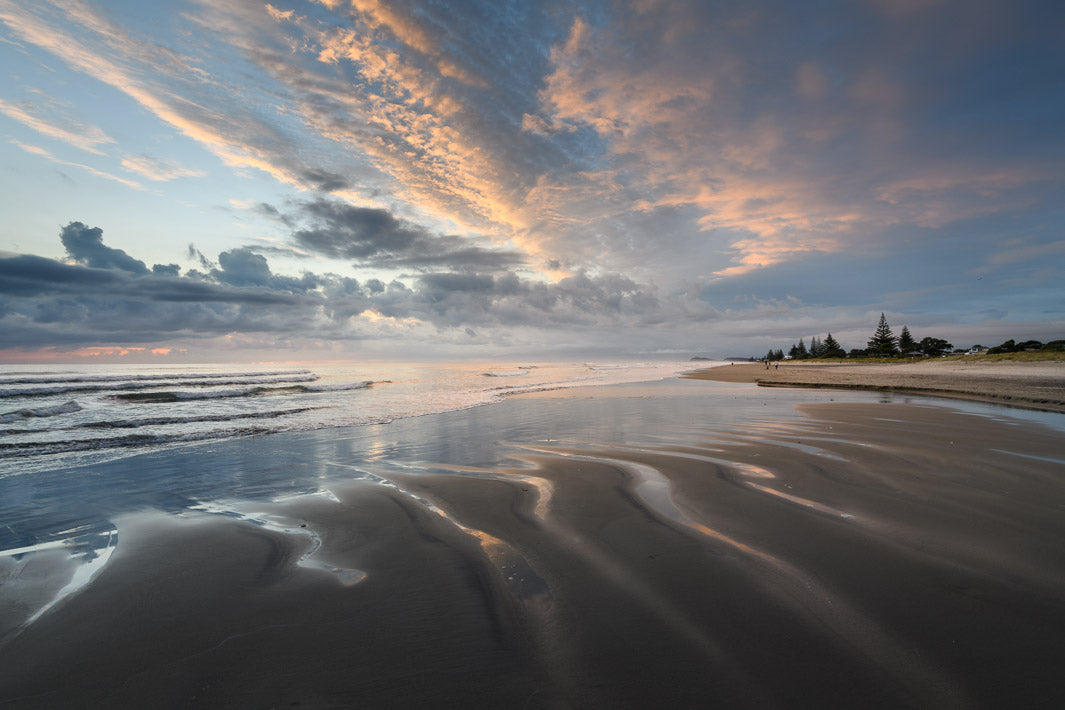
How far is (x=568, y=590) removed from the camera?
3678mm

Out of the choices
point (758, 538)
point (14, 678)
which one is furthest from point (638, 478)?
point (14, 678)

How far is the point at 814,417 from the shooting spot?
13945 mm

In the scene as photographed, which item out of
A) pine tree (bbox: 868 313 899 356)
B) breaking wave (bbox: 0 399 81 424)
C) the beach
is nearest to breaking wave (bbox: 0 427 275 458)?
the beach

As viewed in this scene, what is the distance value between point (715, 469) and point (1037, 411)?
1579cm

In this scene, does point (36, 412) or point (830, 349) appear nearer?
point (36, 412)

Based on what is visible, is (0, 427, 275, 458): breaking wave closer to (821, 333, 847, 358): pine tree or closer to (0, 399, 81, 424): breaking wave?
(0, 399, 81, 424): breaking wave

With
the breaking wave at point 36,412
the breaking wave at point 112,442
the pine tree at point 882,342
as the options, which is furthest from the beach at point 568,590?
the pine tree at point 882,342

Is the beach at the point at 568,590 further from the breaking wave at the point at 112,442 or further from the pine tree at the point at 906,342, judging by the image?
the pine tree at the point at 906,342

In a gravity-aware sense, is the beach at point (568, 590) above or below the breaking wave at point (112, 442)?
above

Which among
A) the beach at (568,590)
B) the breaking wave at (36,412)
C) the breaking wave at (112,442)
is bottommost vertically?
the breaking wave at (36,412)

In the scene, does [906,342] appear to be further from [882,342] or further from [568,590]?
[568,590]

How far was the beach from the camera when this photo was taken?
2602 mm

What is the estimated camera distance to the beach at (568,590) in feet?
Result: 8.54

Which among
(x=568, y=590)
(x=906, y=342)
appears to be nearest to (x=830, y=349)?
(x=906, y=342)
